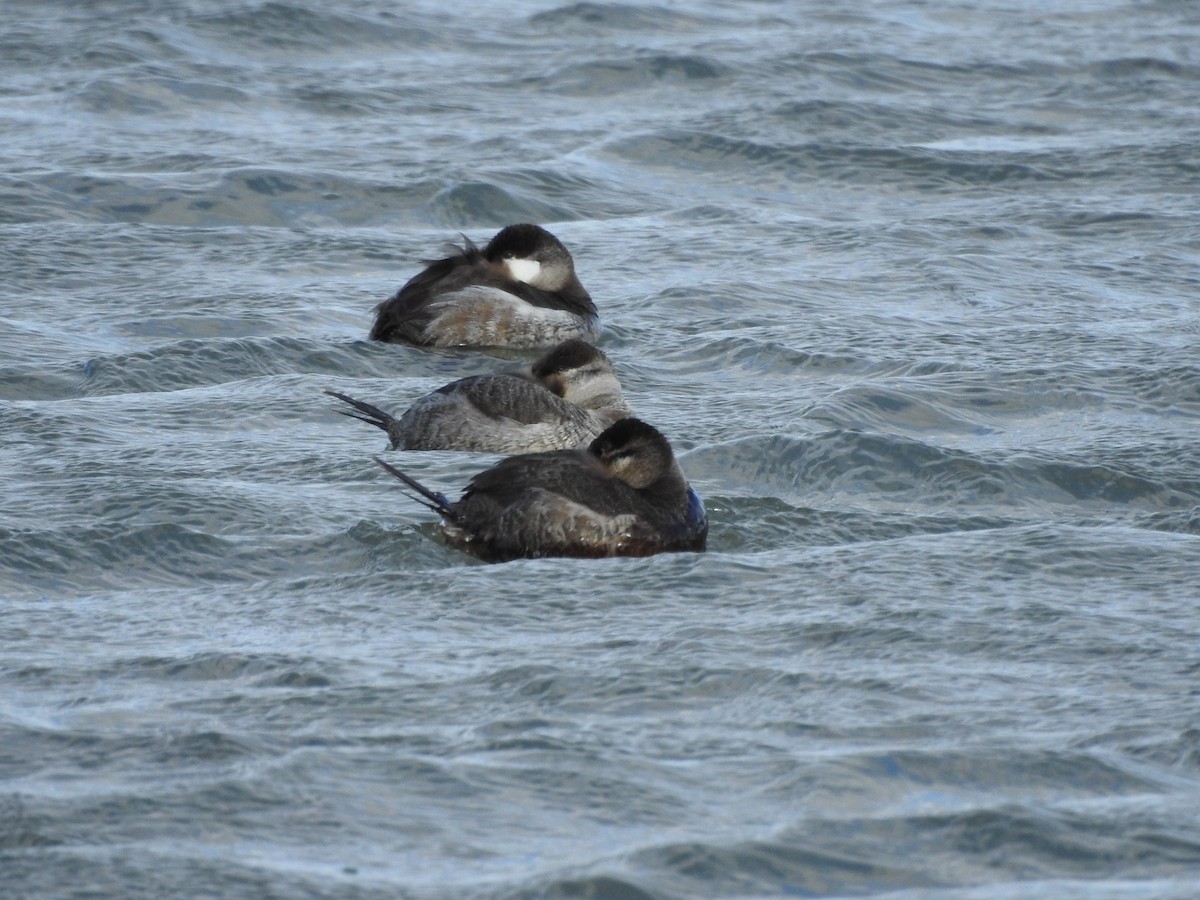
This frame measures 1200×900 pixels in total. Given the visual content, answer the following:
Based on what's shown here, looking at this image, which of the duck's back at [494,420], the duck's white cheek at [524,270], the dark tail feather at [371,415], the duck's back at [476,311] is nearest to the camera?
the duck's back at [494,420]

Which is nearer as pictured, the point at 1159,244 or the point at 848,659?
the point at 848,659

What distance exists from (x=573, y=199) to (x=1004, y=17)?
6561 millimetres

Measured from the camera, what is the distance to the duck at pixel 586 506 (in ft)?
23.3

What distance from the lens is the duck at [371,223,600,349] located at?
10539mm

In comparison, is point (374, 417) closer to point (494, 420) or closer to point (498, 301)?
point (494, 420)

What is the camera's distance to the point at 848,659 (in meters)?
6.27

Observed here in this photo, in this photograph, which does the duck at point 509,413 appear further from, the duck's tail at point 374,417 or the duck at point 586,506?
the duck at point 586,506

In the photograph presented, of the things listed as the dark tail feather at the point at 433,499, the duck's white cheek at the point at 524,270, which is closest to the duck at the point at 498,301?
the duck's white cheek at the point at 524,270

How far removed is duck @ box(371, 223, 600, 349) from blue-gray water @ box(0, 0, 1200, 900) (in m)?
0.15

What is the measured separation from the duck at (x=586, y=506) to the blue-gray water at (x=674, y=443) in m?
0.11

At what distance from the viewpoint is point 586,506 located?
7.11 meters

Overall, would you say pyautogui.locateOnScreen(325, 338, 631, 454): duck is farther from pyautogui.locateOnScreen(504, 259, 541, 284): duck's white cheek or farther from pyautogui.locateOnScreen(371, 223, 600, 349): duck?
pyautogui.locateOnScreen(504, 259, 541, 284): duck's white cheek

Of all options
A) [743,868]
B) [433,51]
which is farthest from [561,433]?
[433,51]

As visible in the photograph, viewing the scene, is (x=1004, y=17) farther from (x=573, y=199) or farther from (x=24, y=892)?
(x=24, y=892)
